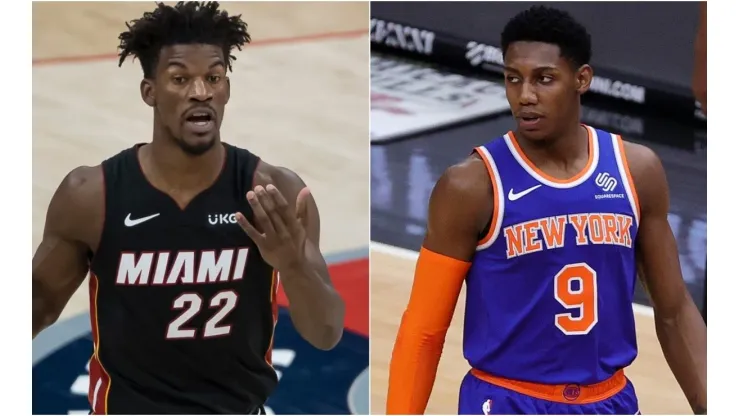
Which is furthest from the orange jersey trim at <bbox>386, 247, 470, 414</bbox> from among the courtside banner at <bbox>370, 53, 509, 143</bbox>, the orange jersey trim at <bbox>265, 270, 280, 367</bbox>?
the courtside banner at <bbox>370, 53, 509, 143</bbox>

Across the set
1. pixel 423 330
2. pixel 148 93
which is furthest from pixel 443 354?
pixel 148 93

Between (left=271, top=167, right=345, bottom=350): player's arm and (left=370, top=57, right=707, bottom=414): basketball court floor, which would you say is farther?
(left=370, top=57, right=707, bottom=414): basketball court floor

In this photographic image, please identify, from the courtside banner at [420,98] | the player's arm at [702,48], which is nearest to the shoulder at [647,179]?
the player's arm at [702,48]

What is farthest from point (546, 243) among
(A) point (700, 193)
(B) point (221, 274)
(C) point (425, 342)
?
(A) point (700, 193)

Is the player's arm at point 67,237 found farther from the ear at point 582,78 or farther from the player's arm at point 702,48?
the player's arm at point 702,48

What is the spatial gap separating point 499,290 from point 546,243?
0.68 feet

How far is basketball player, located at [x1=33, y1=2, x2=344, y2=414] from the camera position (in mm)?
3908

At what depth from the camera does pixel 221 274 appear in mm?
3947

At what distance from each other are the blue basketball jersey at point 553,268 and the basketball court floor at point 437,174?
44.0 inches

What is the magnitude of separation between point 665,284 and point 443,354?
128 cm

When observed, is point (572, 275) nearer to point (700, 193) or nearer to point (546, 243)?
point (546, 243)

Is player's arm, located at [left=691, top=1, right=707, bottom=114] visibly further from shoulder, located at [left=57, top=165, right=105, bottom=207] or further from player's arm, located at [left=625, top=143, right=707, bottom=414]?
shoulder, located at [left=57, top=165, right=105, bottom=207]

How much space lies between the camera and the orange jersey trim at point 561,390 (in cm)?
364
